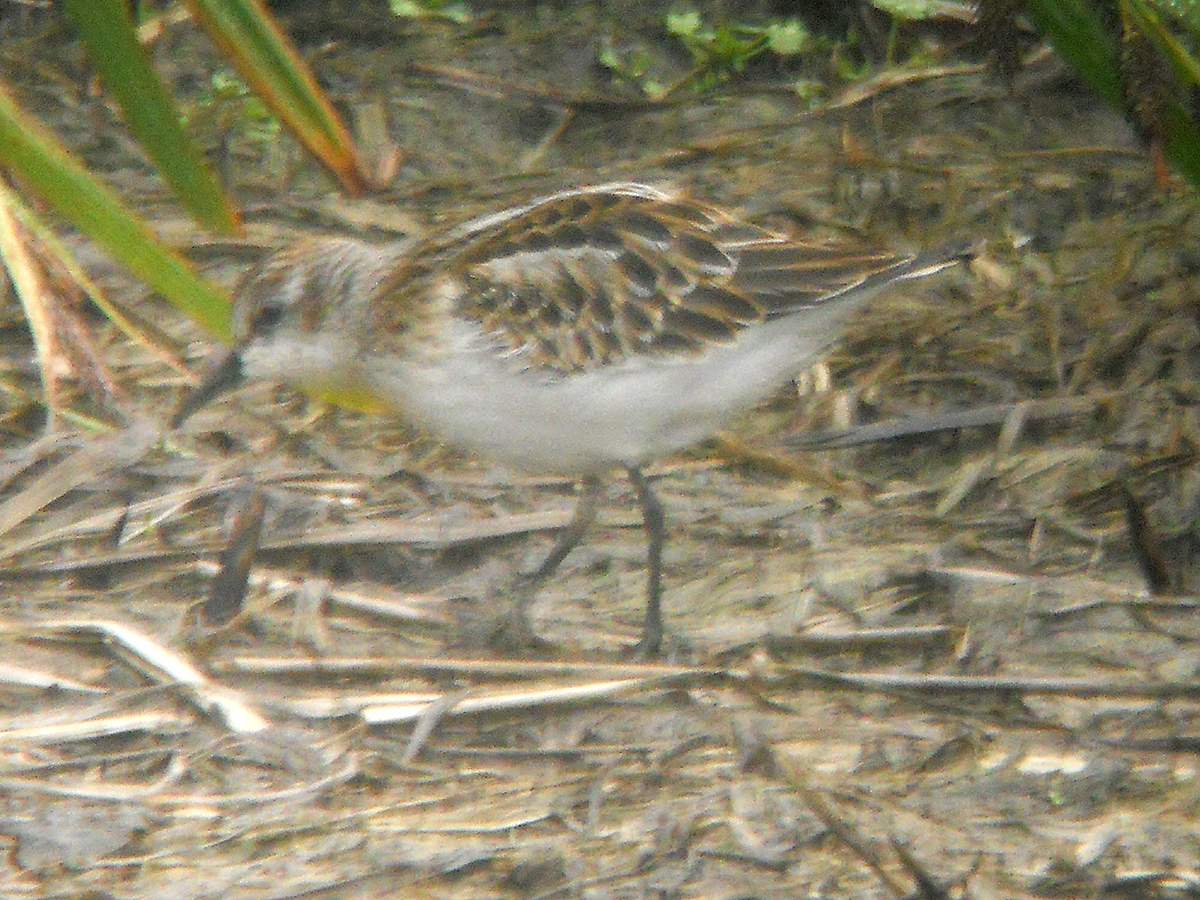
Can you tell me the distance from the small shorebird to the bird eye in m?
0.19

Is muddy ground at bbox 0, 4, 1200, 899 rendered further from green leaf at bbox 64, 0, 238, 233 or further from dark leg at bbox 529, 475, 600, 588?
green leaf at bbox 64, 0, 238, 233

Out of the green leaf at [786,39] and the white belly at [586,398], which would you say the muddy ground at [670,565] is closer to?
the green leaf at [786,39]

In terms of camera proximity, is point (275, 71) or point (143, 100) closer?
point (143, 100)

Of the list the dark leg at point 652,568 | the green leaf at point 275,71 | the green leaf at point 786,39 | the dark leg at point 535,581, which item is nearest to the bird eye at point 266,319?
the green leaf at point 275,71

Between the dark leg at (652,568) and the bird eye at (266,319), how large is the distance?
3.61ft

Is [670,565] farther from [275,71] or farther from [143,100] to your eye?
[143,100]

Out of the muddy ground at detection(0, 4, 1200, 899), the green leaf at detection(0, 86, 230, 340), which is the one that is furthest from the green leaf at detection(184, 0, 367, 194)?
the muddy ground at detection(0, 4, 1200, 899)

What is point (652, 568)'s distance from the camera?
457 cm

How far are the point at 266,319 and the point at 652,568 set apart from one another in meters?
1.31

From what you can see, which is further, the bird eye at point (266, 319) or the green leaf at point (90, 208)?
the bird eye at point (266, 319)

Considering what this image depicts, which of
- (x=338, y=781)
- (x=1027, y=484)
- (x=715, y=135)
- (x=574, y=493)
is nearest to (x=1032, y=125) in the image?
(x=715, y=135)

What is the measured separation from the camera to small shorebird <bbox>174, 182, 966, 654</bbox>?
4.38 metres

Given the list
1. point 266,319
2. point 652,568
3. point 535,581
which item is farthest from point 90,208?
point 652,568

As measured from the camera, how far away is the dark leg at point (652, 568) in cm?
444
